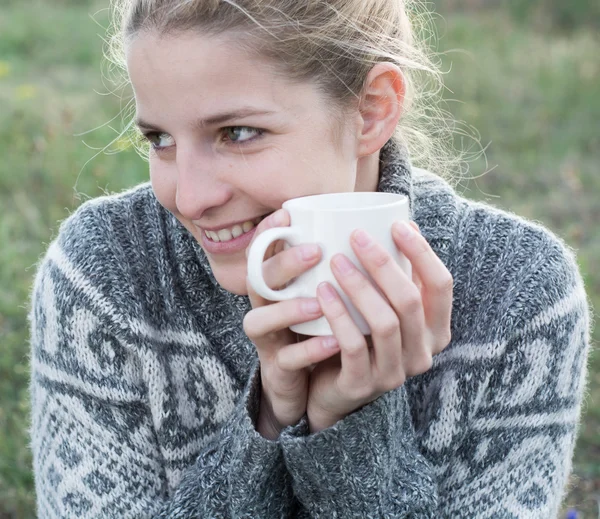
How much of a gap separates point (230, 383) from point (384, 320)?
0.78 m

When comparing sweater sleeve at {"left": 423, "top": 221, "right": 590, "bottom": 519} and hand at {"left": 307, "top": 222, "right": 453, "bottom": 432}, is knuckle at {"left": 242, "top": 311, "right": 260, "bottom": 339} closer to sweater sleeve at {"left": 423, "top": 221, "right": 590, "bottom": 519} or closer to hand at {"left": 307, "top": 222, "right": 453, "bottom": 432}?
hand at {"left": 307, "top": 222, "right": 453, "bottom": 432}

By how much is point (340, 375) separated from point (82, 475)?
2.48 feet

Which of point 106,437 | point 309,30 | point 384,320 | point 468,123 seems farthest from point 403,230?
point 468,123

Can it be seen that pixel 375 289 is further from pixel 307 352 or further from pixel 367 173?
pixel 367 173

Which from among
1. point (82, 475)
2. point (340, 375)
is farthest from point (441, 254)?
point (82, 475)

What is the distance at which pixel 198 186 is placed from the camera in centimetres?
186

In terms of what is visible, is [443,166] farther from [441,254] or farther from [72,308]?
[72,308]

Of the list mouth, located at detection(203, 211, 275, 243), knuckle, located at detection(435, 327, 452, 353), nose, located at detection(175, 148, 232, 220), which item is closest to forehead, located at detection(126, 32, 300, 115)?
nose, located at detection(175, 148, 232, 220)

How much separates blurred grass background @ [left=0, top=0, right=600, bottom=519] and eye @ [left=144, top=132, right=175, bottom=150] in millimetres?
1022

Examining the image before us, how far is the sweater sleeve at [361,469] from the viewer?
1908mm

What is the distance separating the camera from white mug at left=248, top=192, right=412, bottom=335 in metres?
1.57

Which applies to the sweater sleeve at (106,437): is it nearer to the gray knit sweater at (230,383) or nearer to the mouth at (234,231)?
the gray knit sweater at (230,383)

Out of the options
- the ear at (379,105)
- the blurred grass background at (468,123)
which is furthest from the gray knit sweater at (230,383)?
the blurred grass background at (468,123)

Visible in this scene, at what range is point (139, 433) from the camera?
7.11 ft
